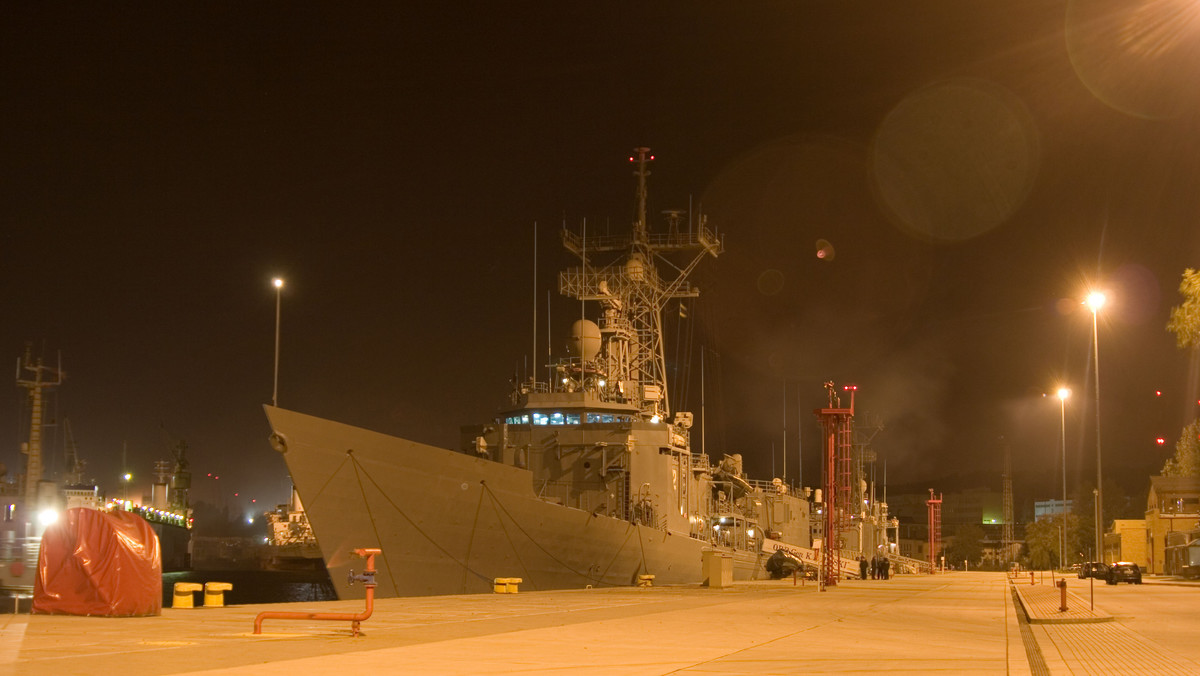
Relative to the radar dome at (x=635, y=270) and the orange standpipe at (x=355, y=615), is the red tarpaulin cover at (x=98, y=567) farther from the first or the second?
the radar dome at (x=635, y=270)

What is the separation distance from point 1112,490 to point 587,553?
7860cm

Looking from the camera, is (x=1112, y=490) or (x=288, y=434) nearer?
(x=288, y=434)

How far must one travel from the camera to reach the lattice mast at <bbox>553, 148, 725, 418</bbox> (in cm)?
3606

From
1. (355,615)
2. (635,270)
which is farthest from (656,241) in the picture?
(355,615)

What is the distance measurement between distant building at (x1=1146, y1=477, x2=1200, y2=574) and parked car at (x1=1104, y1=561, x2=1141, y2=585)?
50.9ft

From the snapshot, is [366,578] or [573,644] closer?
[573,644]

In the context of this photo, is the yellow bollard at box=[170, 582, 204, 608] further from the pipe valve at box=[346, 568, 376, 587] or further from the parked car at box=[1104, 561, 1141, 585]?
the parked car at box=[1104, 561, 1141, 585]

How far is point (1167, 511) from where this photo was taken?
5275 cm

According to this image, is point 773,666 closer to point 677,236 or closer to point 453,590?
point 453,590

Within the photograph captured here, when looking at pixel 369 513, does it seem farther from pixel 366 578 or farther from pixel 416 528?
pixel 366 578

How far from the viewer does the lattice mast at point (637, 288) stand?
118ft

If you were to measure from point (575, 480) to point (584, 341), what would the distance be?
4802 mm

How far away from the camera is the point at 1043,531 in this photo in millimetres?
87000

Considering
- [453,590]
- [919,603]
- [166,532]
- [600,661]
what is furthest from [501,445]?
[166,532]
